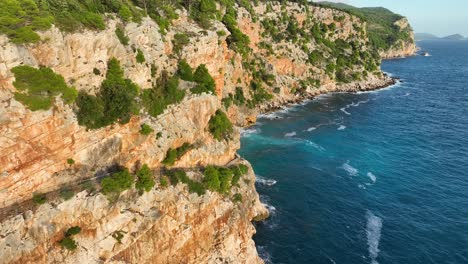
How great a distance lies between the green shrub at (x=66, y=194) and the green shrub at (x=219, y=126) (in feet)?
78.9

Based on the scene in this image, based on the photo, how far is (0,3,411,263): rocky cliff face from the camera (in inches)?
1357

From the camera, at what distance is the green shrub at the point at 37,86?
1351 inches

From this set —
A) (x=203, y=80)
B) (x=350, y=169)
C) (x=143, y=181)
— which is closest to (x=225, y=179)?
(x=143, y=181)

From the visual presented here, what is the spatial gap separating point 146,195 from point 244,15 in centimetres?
9432

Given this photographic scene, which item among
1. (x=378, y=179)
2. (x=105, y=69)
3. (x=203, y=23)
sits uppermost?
(x=203, y=23)

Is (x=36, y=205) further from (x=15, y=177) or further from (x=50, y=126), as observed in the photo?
(x=50, y=126)

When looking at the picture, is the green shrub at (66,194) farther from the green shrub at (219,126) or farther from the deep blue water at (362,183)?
the deep blue water at (362,183)

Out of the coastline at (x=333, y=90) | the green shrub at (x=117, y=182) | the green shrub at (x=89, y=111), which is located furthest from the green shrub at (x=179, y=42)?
the coastline at (x=333, y=90)

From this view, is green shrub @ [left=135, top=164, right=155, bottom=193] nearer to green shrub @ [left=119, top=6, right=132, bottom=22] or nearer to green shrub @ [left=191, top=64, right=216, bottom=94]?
green shrub @ [left=191, top=64, right=216, bottom=94]

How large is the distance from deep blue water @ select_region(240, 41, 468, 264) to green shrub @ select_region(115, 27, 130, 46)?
34.8m

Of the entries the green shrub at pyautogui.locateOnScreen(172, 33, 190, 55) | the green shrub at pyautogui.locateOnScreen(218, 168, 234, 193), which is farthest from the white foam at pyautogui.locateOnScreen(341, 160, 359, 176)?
the green shrub at pyautogui.locateOnScreen(172, 33, 190, 55)

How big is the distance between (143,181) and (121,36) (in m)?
18.3

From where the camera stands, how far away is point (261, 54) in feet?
422

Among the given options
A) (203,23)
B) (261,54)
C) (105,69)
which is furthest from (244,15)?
(105,69)
